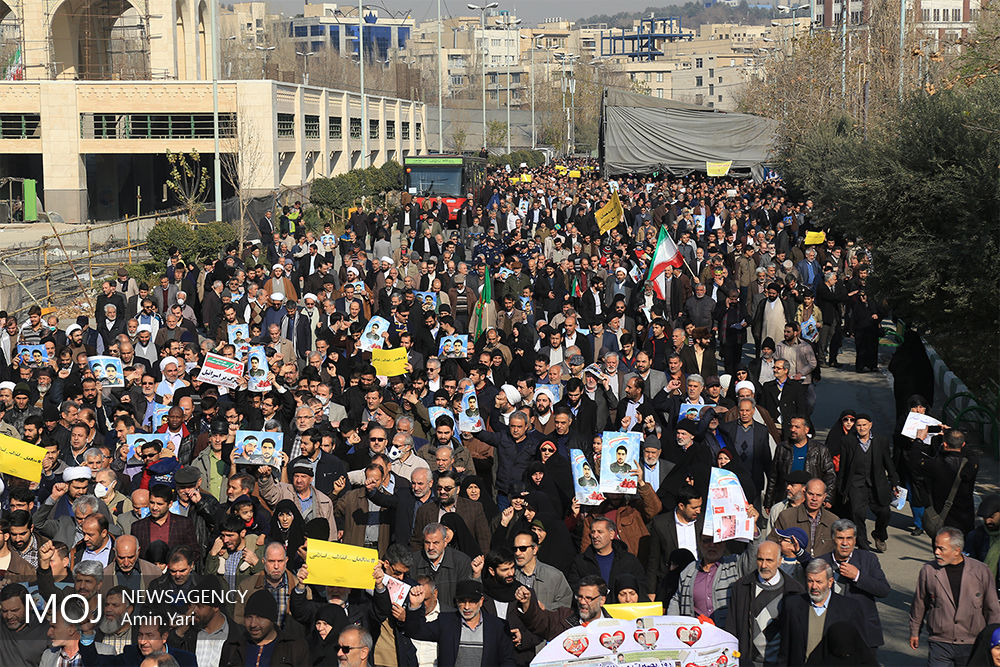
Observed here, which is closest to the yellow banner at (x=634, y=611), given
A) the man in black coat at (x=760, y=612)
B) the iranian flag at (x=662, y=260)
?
the man in black coat at (x=760, y=612)

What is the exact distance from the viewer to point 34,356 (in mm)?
14273

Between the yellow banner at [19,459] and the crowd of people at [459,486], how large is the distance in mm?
230

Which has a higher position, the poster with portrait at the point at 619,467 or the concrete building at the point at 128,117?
the concrete building at the point at 128,117

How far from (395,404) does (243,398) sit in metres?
1.66

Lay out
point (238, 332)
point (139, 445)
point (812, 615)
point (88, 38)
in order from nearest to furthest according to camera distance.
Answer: point (812, 615)
point (139, 445)
point (238, 332)
point (88, 38)

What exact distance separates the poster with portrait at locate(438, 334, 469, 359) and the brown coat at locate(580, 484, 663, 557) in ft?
18.0

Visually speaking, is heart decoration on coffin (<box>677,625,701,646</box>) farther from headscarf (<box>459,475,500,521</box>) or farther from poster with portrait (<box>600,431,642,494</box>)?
headscarf (<box>459,475,500,521</box>)

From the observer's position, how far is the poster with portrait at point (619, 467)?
9.14m

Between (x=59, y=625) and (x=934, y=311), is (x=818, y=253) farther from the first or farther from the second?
(x=59, y=625)

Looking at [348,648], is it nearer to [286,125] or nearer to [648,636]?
[648,636]

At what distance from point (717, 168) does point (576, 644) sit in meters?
49.0

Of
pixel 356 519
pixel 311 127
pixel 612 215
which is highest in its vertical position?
pixel 311 127

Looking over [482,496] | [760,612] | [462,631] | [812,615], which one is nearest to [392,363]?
[482,496]

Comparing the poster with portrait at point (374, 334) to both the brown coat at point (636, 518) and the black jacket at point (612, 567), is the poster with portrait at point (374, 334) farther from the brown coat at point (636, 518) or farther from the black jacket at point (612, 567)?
the black jacket at point (612, 567)
